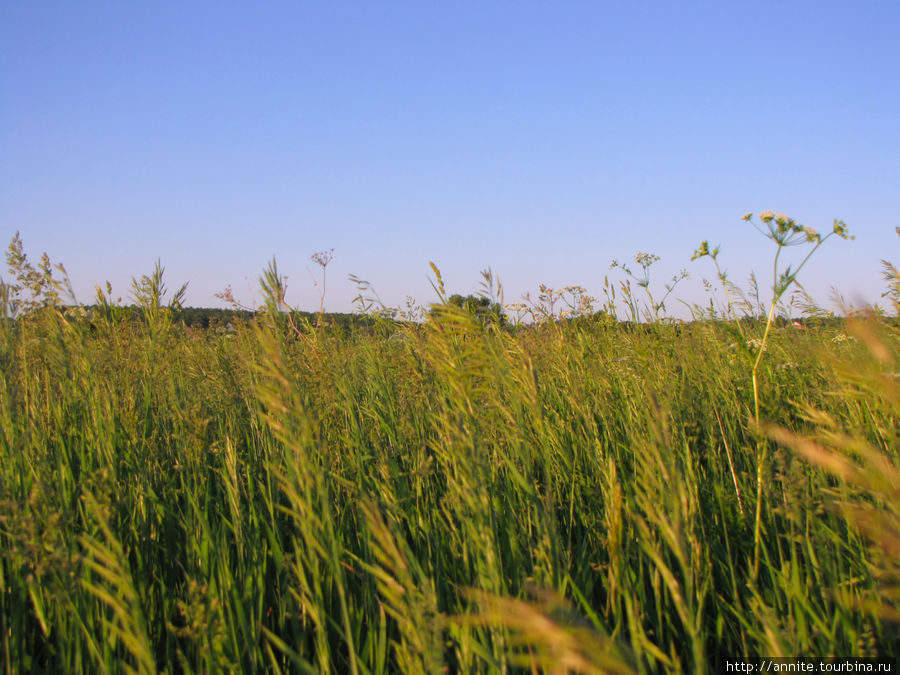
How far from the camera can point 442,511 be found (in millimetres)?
1710

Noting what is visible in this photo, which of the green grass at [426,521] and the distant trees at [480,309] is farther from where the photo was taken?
the distant trees at [480,309]

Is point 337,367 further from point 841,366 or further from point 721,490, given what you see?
point 841,366

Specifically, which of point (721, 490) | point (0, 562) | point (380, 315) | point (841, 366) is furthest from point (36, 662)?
point (380, 315)

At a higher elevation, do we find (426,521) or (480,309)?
(480,309)

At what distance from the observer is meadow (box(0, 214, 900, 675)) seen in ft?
2.84

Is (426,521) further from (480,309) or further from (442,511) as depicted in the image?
(480,309)

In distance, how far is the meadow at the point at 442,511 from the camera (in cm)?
86

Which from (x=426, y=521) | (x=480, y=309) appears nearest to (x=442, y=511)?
(x=426, y=521)

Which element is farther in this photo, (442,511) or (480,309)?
(480,309)

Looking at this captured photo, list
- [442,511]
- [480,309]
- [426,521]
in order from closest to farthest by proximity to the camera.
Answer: [426,521] < [442,511] < [480,309]

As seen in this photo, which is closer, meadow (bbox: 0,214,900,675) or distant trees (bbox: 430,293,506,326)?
meadow (bbox: 0,214,900,675)

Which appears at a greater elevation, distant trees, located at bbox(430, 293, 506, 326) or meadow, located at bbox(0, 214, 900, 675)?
distant trees, located at bbox(430, 293, 506, 326)

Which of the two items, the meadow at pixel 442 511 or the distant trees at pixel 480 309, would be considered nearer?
the meadow at pixel 442 511

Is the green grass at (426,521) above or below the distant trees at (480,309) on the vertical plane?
below
